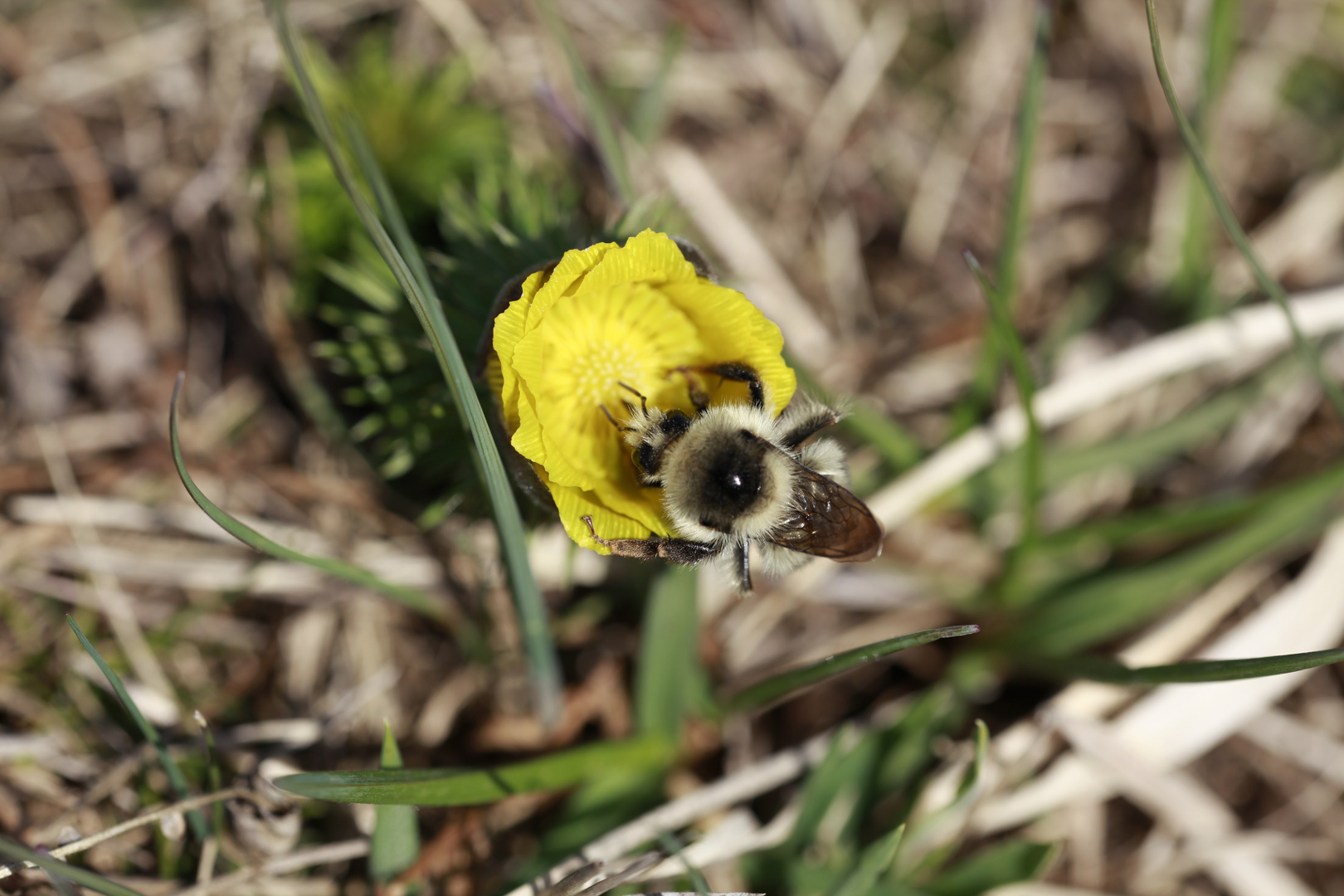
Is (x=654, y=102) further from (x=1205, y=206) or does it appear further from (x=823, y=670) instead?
(x=823, y=670)

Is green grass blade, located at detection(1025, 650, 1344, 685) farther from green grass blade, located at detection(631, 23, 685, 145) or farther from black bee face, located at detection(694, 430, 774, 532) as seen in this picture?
green grass blade, located at detection(631, 23, 685, 145)

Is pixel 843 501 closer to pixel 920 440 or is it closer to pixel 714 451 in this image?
pixel 714 451

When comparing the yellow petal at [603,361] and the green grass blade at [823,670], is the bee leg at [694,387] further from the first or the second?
the green grass blade at [823,670]

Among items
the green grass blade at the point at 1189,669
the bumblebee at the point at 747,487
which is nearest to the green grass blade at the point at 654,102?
the bumblebee at the point at 747,487

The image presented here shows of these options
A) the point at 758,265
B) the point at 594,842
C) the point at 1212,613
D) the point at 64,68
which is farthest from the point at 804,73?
the point at 594,842

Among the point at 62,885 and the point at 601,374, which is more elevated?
the point at 601,374

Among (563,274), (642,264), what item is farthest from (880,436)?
(563,274)

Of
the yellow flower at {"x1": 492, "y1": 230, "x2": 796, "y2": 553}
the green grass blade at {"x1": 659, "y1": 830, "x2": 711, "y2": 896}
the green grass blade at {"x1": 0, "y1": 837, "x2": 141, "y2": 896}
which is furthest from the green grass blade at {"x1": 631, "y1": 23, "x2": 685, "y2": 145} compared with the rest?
the green grass blade at {"x1": 0, "y1": 837, "x2": 141, "y2": 896}
